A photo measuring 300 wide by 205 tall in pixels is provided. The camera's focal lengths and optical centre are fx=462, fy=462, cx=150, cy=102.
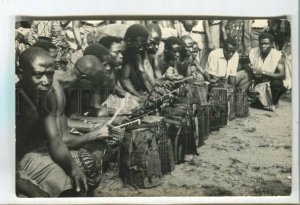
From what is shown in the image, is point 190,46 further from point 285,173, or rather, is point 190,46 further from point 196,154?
point 285,173

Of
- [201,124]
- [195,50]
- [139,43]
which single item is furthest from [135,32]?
[201,124]

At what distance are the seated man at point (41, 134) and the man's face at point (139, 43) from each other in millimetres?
164

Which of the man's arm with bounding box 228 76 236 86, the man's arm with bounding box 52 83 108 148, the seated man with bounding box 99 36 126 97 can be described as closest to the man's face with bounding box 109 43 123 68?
the seated man with bounding box 99 36 126 97

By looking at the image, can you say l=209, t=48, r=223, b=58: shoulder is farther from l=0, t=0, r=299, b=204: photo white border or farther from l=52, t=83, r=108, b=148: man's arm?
l=52, t=83, r=108, b=148: man's arm

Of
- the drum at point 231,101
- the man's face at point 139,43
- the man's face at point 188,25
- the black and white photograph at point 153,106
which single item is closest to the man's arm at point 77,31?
the black and white photograph at point 153,106

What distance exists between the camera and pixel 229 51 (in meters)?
0.92

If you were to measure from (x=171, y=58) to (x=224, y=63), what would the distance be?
106mm

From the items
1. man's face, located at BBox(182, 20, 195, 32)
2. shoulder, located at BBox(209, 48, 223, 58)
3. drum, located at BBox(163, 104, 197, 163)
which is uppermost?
man's face, located at BBox(182, 20, 195, 32)

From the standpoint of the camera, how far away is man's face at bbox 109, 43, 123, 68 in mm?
908

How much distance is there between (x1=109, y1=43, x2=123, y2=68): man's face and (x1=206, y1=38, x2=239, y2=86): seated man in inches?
6.9

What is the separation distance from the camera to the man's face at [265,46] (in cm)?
92

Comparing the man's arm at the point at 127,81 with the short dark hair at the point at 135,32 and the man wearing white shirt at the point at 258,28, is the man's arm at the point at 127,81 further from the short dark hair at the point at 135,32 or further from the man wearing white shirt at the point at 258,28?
the man wearing white shirt at the point at 258,28

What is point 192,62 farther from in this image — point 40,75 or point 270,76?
point 40,75

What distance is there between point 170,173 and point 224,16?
33cm
